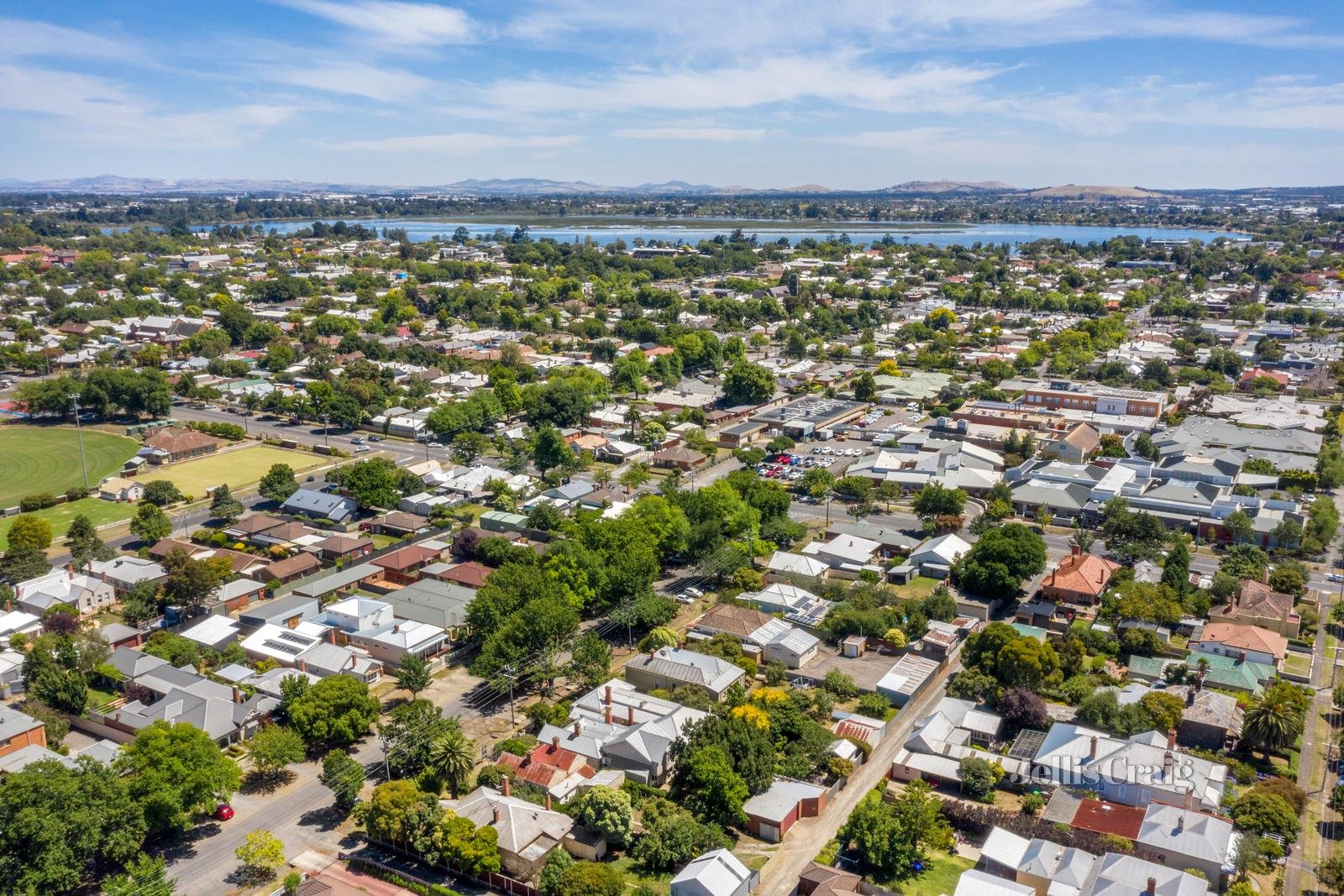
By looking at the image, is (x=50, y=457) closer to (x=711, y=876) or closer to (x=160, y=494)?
(x=160, y=494)

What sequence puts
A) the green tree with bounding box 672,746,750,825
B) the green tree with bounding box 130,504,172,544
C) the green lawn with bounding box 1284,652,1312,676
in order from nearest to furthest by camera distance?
the green tree with bounding box 672,746,750,825
the green lawn with bounding box 1284,652,1312,676
the green tree with bounding box 130,504,172,544

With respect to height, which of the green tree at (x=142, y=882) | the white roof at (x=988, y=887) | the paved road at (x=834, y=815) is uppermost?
the green tree at (x=142, y=882)

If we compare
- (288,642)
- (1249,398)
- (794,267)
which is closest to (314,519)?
(288,642)

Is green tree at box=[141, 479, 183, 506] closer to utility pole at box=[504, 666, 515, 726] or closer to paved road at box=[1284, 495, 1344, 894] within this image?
utility pole at box=[504, 666, 515, 726]

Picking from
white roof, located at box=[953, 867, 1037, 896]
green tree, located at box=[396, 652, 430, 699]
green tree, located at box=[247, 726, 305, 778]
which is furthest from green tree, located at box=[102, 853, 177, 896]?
white roof, located at box=[953, 867, 1037, 896]

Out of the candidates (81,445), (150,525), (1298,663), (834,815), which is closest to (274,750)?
(834,815)

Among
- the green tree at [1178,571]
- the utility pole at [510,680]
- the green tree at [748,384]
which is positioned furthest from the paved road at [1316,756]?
the green tree at [748,384]

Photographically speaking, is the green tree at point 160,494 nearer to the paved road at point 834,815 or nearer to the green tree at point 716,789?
the green tree at point 716,789
